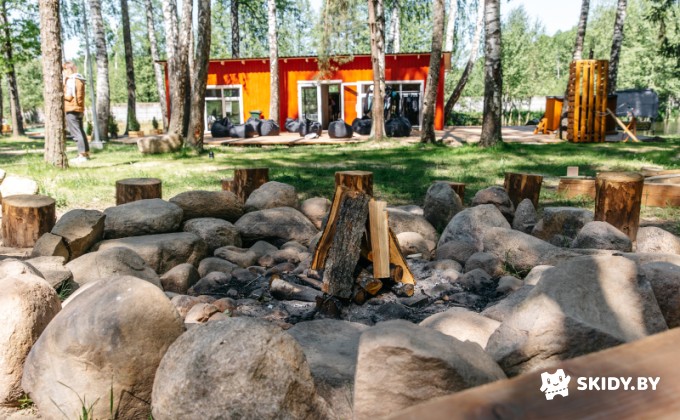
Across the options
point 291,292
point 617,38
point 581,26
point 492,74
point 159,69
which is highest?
point 581,26

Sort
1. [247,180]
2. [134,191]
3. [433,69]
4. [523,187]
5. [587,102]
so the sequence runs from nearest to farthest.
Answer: [134,191] → [523,187] → [247,180] → [433,69] → [587,102]

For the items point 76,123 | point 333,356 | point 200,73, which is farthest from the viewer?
point 200,73

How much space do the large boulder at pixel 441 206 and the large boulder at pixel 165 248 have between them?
7.67ft

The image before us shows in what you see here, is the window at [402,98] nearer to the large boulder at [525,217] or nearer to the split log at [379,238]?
the large boulder at [525,217]

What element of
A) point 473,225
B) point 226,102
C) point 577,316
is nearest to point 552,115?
point 226,102

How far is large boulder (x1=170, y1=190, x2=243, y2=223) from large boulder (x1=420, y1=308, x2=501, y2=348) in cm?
305

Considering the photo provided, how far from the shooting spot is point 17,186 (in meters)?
6.37

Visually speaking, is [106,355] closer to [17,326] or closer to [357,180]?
[17,326]

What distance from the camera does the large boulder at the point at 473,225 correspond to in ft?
17.0

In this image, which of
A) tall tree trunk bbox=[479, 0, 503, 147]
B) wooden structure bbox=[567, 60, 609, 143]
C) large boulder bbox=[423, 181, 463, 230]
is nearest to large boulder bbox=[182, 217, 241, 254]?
large boulder bbox=[423, 181, 463, 230]

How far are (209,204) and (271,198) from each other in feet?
2.44

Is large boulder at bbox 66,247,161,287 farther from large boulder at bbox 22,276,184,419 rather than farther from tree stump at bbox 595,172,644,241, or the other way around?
tree stump at bbox 595,172,644,241

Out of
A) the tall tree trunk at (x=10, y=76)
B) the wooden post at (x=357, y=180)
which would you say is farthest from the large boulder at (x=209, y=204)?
the tall tree trunk at (x=10, y=76)
